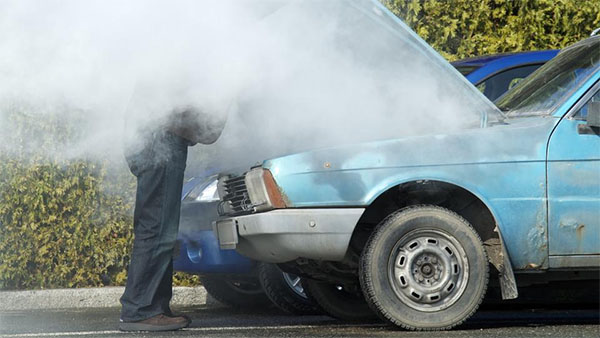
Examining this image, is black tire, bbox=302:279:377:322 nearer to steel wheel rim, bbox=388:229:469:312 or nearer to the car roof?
steel wheel rim, bbox=388:229:469:312

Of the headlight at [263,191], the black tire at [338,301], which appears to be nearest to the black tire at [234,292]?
the black tire at [338,301]

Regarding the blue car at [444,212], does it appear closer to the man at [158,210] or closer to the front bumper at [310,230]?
the front bumper at [310,230]

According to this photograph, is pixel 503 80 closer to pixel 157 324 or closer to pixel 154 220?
pixel 154 220

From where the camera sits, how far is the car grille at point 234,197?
698cm

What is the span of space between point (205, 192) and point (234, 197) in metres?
0.86

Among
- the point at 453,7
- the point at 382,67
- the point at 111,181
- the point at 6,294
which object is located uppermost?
the point at 453,7

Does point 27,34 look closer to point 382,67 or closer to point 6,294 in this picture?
point 382,67

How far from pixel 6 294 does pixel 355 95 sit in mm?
4035

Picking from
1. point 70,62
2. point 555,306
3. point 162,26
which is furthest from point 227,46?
point 555,306

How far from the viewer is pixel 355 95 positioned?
23.2ft

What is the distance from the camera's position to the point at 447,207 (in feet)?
22.2

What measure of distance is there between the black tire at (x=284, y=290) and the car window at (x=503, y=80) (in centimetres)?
216

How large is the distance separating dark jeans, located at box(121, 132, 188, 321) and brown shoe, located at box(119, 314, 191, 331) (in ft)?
0.10

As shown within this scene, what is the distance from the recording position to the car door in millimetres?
6523
